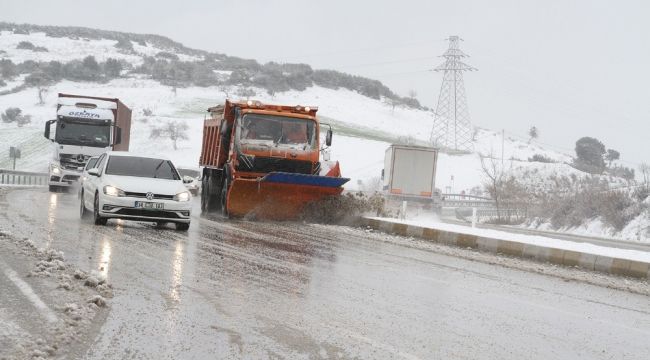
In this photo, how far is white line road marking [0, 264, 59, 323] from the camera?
7.02 metres

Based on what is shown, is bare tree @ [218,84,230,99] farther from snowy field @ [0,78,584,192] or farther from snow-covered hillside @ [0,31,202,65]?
snow-covered hillside @ [0,31,202,65]

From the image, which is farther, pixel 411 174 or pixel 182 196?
pixel 411 174

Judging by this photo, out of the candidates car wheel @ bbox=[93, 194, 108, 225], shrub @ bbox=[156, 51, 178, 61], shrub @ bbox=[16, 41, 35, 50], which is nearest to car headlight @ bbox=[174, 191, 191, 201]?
car wheel @ bbox=[93, 194, 108, 225]

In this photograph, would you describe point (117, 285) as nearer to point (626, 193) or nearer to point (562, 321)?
point (562, 321)

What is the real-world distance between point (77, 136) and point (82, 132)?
248 mm

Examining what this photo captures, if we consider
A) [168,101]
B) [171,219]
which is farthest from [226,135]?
[168,101]

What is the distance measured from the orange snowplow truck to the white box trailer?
16.3 meters

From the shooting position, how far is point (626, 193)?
122 ft

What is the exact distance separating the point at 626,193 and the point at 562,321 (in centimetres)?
3049

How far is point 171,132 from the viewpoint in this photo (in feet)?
246

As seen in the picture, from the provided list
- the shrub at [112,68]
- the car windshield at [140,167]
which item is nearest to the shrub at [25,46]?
the shrub at [112,68]

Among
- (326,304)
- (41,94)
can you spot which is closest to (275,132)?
(326,304)

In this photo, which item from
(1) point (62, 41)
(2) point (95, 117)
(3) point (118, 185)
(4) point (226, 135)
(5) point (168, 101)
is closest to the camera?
(3) point (118, 185)

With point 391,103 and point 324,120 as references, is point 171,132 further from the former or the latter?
point 391,103
